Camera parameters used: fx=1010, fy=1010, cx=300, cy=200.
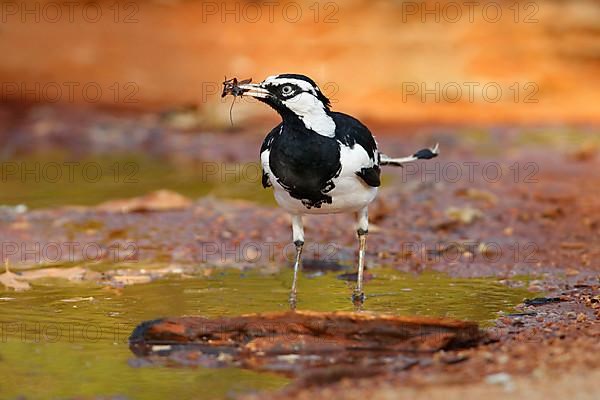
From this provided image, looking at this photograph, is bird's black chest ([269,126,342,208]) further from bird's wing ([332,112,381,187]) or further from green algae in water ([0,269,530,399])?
green algae in water ([0,269,530,399])

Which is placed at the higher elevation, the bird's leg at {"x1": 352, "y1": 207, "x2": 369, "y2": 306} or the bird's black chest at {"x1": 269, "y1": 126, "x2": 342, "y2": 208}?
the bird's black chest at {"x1": 269, "y1": 126, "x2": 342, "y2": 208}

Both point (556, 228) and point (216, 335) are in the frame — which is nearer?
point (216, 335)

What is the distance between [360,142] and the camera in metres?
6.20

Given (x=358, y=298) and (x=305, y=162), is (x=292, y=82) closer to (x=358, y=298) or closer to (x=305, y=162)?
(x=305, y=162)

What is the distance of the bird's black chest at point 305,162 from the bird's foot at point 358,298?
0.80 meters

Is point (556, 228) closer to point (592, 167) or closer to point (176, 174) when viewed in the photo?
point (592, 167)

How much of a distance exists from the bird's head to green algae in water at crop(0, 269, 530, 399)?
1246 millimetres

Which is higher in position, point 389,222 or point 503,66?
point 503,66

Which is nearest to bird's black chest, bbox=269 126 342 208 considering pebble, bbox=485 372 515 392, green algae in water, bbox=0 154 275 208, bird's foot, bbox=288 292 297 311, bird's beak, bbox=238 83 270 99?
bird's beak, bbox=238 83 270 99

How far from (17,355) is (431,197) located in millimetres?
5572

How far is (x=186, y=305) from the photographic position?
247 inches

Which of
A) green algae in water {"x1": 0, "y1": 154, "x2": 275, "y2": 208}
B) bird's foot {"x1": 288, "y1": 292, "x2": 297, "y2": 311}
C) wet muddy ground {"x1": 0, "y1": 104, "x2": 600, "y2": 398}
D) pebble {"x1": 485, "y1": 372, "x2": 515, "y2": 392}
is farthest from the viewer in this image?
green algae in water {"x1": 0, "y1": 154, "x2": 275, "y2": 208}

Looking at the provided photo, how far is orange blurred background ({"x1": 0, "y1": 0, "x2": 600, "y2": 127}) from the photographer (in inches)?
727

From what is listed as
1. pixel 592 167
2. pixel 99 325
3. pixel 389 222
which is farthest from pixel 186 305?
pixel 592 167
